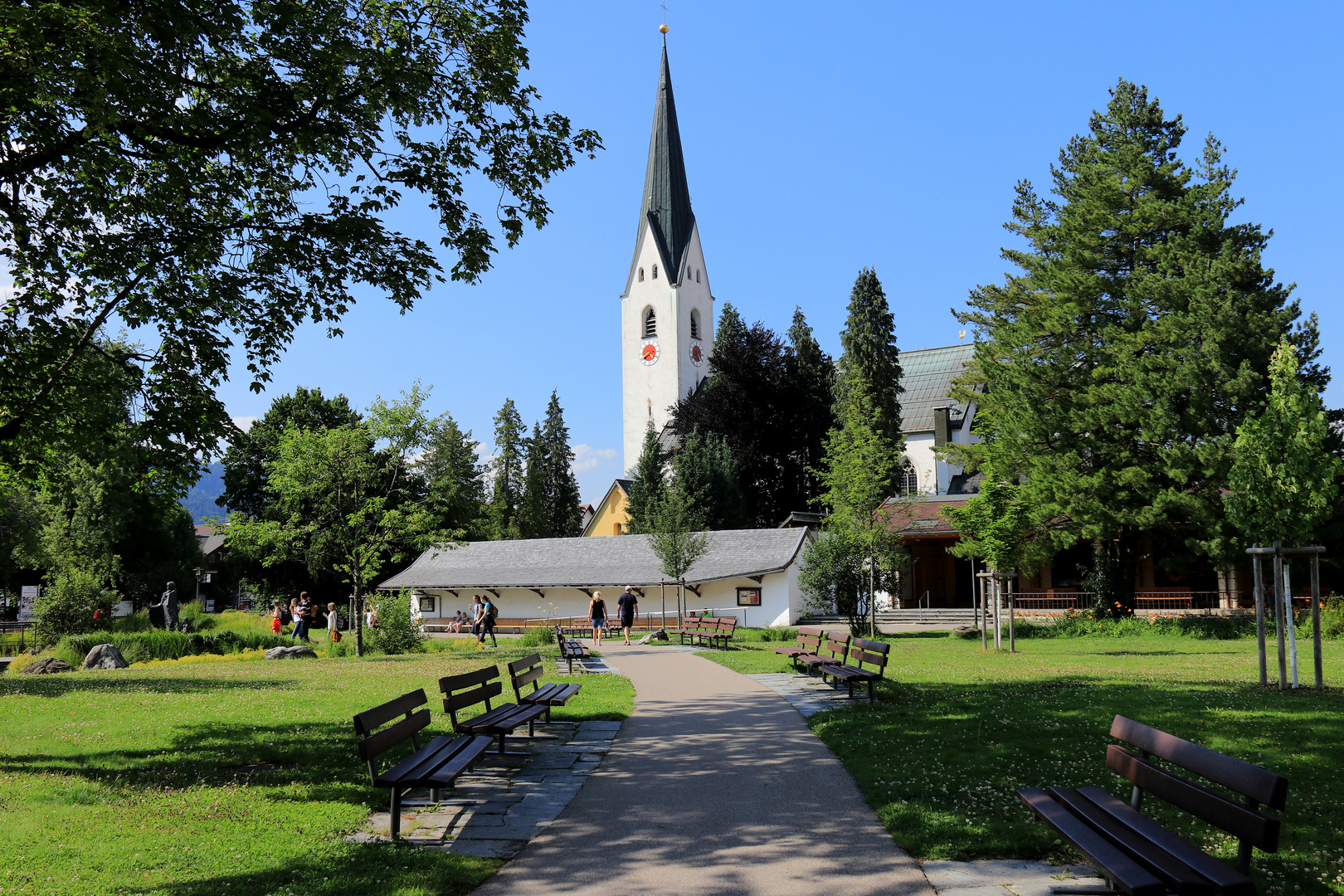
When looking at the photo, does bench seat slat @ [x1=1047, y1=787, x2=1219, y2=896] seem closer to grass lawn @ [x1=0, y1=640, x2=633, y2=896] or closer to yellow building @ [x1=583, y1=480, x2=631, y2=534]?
grass lawn @ [x1=0, y1=640, x2=633, y2=896]

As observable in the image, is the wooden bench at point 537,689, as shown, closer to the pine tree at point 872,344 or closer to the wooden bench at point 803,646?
the wooden bench at point 803,646

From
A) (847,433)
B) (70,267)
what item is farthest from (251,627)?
(70,267)

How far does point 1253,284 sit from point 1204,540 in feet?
26.0

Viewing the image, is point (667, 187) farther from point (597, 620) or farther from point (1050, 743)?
point (1050, 743)

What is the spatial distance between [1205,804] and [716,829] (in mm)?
3021

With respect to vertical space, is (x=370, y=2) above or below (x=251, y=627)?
above

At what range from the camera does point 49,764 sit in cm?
808

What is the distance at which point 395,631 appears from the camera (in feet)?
77.9

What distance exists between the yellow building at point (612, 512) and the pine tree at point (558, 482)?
189 inches

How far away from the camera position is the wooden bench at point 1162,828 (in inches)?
152

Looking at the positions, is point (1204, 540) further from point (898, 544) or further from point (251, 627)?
point (251, 627)

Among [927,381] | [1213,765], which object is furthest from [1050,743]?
[927,381]

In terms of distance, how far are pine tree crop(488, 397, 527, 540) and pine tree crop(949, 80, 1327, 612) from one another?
39.1m

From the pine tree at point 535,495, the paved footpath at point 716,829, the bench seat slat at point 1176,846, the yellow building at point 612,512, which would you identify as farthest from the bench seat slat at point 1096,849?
the pine tree at point 535,495
